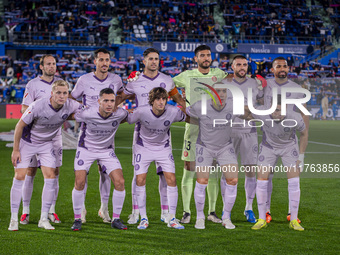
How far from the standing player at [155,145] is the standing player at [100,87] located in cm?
57

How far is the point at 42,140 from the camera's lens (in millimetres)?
6734

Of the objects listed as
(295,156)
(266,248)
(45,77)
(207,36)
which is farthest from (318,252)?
(207,36)

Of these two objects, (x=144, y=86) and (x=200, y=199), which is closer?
(x=200, y=199)

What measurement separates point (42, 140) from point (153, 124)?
4.57 feet

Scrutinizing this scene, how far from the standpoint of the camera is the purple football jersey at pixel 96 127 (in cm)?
663

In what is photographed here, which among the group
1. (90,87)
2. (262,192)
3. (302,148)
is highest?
(90,87)

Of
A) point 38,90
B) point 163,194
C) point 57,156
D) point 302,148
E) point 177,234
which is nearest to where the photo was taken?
point 177,234

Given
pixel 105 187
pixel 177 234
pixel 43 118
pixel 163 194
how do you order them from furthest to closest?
pixel 105 187 → pixel 163 194 → pixel 43 118 → pixel 177 234

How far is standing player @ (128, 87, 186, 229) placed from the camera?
22.0 ft

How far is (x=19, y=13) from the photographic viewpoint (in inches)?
1547

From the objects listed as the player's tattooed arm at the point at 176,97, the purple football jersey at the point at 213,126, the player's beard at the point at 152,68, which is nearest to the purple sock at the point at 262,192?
the purple football jersey at the point at 213,126

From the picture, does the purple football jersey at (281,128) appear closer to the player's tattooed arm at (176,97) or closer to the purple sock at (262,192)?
the purple sock at (262,192)

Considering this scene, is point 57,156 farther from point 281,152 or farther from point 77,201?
point 281,152

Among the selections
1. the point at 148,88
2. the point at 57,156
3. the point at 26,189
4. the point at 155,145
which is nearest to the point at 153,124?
the point at 155,145
